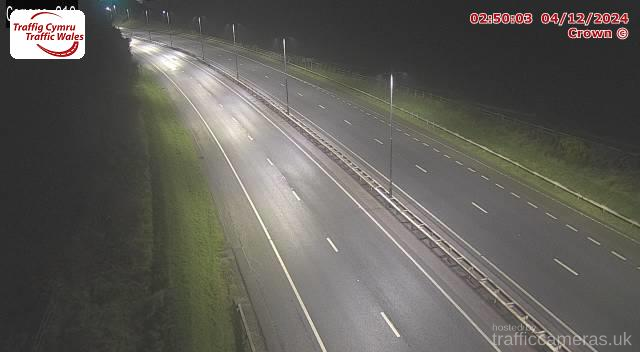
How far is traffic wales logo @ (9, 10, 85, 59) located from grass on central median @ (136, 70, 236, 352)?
38.8ft

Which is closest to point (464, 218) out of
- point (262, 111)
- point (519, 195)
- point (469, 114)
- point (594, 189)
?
point (519, 195)

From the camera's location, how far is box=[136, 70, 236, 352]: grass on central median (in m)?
20.8

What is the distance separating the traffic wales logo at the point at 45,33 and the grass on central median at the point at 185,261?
11.8 metres

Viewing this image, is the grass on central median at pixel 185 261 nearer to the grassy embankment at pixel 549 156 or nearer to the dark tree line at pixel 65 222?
the dark tree line at pixel 65 222

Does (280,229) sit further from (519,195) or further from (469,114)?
(469,114)

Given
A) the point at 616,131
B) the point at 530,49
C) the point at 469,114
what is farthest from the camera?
the point at 530,49

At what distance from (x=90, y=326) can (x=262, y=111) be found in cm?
4050

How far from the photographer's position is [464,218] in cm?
3162

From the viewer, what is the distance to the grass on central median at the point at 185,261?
2078cm

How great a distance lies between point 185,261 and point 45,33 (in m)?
15.9

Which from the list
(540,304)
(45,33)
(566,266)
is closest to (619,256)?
(566,266)
